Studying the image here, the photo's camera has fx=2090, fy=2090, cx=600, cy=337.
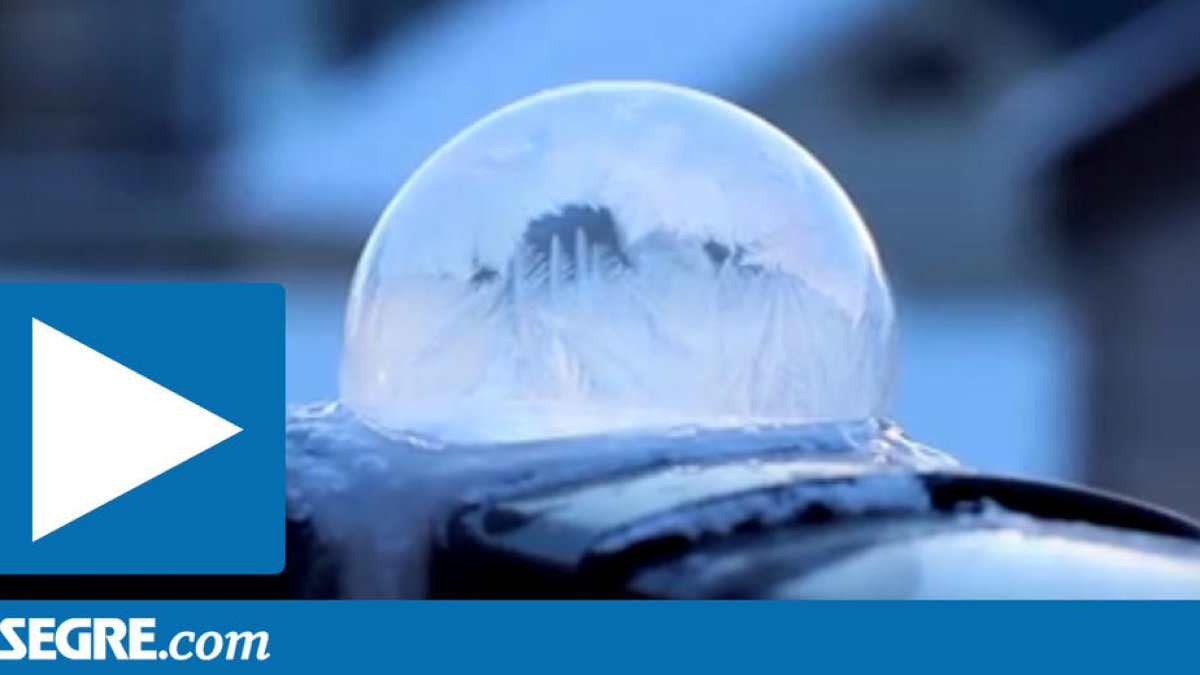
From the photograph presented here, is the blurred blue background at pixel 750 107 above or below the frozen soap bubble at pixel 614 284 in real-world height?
above

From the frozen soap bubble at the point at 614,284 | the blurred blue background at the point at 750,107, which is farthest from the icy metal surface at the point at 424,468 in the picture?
the blurred blue background at the point at 750,107

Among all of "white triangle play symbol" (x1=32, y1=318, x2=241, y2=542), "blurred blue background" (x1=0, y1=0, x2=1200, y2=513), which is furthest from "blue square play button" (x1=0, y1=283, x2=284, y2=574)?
"blurred blue background" (x1=0, y1=0, x2=1200, y2=513)

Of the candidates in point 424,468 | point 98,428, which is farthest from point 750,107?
point 424,468

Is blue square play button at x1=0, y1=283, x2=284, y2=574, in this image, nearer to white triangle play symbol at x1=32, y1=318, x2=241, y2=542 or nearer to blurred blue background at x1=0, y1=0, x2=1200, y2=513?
white triangle play symbol at x1=32, y1=318, x2=241, y2=542
